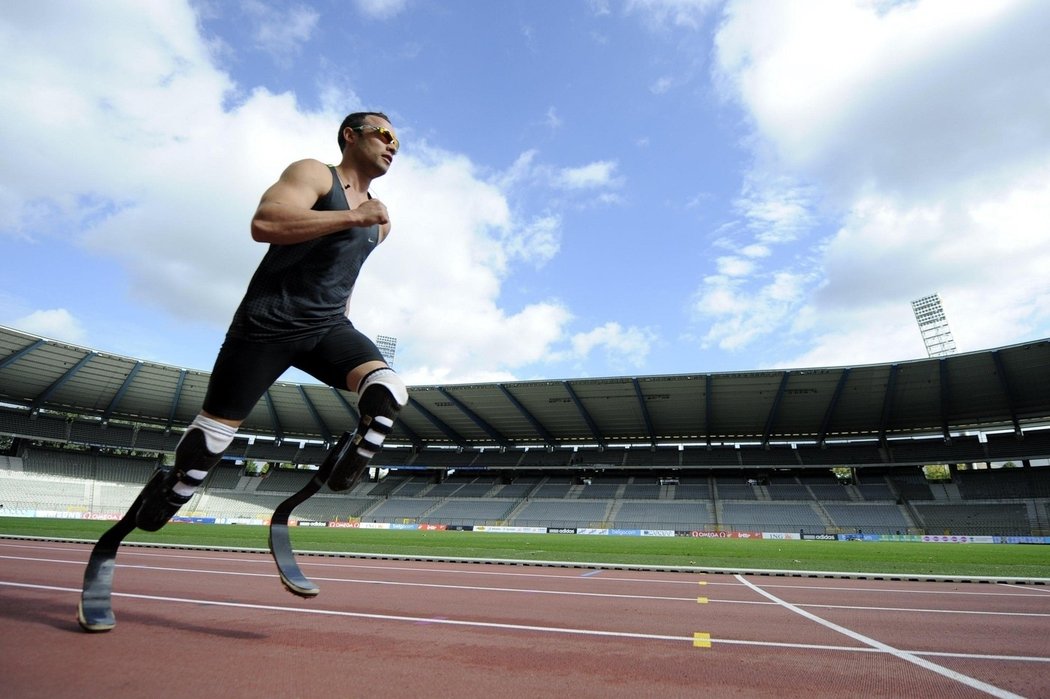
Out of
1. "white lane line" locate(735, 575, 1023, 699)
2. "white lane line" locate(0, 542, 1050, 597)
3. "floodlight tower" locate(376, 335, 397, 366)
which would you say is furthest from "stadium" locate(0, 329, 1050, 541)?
"white lane line" locate(735, 575, 1023, 699)

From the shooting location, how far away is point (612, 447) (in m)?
48.0

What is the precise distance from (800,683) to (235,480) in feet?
184

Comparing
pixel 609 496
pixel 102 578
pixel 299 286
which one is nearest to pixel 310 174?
pixel 299 286

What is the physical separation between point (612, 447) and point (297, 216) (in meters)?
47.0

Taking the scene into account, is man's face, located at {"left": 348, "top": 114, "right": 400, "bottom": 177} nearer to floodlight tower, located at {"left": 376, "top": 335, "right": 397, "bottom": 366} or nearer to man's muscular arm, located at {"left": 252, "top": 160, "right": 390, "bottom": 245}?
man's muscular arm, located at {"left": 252, "top": 160, "right": 390, "bottom": 245}

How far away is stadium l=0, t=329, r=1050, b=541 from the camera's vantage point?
116 feet

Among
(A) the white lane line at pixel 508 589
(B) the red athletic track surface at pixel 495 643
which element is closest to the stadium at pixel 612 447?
(A) the white lane line at pixel 508 589

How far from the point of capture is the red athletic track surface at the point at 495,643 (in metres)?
2.32

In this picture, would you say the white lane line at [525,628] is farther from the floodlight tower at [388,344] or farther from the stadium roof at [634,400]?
the floodlight tower at [388,344]

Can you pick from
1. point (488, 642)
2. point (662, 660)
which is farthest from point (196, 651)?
point (662, 660)

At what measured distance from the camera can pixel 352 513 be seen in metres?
46.2

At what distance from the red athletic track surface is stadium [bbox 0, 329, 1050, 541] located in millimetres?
31686

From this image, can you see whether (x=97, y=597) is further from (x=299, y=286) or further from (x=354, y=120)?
(x=354, y=120)

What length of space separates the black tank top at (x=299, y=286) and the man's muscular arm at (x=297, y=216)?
0.56ft
